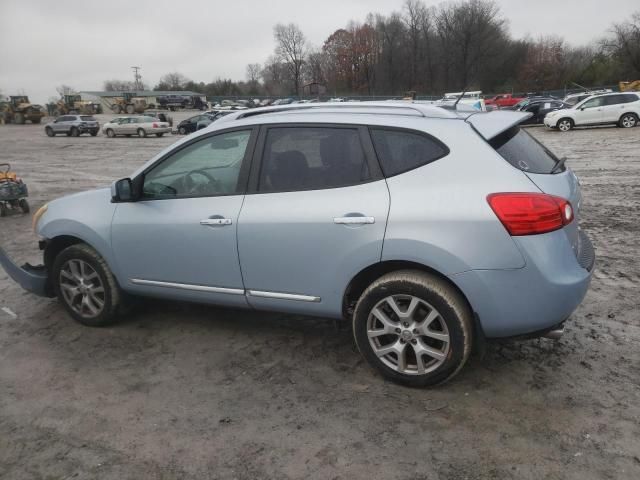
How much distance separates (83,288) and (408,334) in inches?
111

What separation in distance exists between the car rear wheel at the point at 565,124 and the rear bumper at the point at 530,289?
23603 mm

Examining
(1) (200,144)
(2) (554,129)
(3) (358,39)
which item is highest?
(3) (358,39)

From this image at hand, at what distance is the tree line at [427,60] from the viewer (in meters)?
81.3

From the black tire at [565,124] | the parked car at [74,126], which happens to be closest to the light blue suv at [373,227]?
the black tire at [565,124]

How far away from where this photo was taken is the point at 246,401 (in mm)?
3260

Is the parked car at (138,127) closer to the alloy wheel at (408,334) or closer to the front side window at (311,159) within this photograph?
the front side window at (311,159)

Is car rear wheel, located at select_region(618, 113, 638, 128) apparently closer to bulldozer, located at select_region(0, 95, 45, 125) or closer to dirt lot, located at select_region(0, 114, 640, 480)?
dirt lot, located at select_region(0, 114, 640, 480)

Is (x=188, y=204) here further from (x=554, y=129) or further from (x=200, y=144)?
(x=554, y=129)

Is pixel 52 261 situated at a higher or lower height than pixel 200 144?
lower

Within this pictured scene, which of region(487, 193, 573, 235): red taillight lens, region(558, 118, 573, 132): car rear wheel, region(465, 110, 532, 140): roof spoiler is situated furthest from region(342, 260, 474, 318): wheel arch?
region(558, 118, 573, 132): car rear wheel

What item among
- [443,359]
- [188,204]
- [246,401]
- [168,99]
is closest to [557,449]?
[443,359]

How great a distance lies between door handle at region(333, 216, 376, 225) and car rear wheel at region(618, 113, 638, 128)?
78.2 feet

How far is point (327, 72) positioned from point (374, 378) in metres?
114

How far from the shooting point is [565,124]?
78.6ft
